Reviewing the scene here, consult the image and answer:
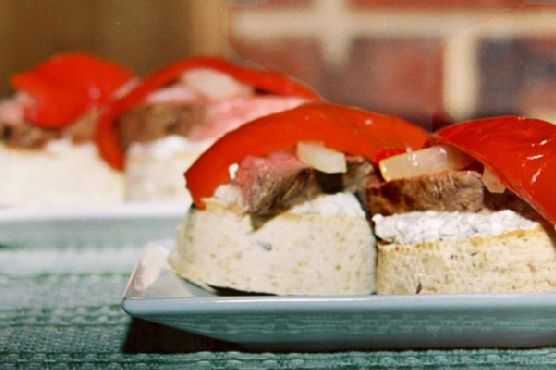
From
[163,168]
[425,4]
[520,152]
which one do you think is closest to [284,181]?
[520,152]

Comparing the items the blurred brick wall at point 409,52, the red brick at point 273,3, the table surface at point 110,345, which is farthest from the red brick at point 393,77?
the table surface at point 110,345

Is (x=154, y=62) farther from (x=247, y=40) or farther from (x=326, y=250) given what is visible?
(x=326, y=250)

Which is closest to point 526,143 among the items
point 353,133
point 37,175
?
point 353,133

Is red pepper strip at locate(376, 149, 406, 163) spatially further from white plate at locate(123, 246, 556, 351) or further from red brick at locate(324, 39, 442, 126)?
red brick at locate(324, 39, 442, 126)

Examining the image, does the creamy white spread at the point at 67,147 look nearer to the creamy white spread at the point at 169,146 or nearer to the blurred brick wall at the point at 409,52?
the creamy white spread at the point at 169,146

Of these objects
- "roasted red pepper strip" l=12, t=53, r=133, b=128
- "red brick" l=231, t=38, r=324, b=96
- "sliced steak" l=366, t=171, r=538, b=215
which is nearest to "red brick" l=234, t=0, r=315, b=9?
"red brick" l=231, t=38, r=324, b=96

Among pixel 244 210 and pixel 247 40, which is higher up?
pixel 244 210
